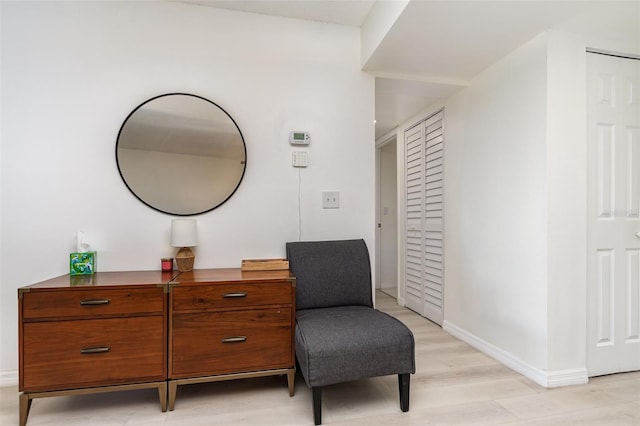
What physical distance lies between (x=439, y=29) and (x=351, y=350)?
6.28ft

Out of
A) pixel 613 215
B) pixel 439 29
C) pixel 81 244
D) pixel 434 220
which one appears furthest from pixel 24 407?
pixel 613 215

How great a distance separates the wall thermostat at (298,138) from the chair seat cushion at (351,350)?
1.24m

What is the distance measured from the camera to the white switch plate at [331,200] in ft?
8.06

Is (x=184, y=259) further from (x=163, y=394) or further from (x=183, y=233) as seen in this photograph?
(x=163, y=394)

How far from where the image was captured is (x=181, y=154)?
2.23m

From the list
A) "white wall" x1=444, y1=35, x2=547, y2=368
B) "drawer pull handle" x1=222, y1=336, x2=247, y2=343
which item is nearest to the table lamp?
"drawer pull handle" x1=222, y1=336, x2=247, y2=343

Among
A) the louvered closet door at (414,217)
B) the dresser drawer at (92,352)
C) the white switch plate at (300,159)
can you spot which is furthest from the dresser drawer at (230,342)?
the louvered closet door at (414,217)

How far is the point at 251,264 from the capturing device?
216cm

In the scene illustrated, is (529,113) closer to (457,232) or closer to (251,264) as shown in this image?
(457,232)

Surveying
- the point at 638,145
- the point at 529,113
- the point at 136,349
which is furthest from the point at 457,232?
the point at 136,349

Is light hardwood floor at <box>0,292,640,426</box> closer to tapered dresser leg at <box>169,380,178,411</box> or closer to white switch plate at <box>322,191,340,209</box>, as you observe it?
tapered dresser leg at <box>169,380,178,411</box>

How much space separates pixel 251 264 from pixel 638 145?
265 centimetres

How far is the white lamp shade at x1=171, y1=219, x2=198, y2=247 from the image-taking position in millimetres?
2098

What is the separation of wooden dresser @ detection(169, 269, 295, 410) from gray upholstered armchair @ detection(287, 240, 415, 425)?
0.14m
